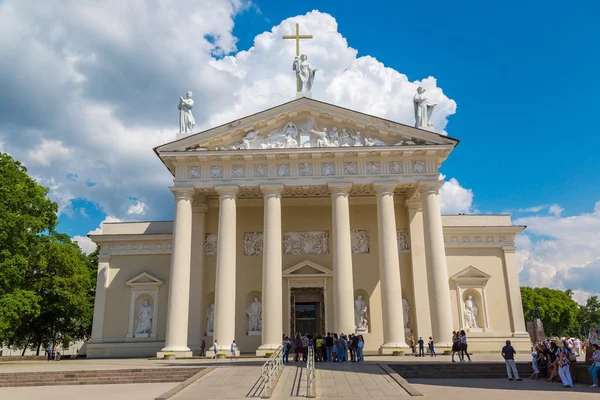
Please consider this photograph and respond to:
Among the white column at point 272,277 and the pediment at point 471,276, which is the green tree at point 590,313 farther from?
the white column at point 272,277

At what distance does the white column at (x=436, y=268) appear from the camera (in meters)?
26.1

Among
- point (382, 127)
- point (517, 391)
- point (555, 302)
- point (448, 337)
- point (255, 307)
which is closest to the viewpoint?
point (517, 391)

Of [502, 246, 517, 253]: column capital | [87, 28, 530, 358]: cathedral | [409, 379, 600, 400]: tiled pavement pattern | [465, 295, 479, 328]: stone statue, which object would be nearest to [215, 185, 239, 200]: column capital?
[87, 28, 530, 358]: cathedral

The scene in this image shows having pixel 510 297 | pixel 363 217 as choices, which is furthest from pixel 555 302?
pixel 363 217

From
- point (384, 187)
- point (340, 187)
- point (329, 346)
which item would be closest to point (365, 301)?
point (384, 187)

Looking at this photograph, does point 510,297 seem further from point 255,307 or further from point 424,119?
point 255,307

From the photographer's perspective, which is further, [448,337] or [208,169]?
[208,169]

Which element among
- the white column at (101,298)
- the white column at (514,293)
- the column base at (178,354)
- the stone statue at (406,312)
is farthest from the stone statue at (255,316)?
the white column at (514,293)

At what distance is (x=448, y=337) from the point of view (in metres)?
25.9

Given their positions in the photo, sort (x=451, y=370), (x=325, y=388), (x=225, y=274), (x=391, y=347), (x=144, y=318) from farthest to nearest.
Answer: (x=144, y=318), (x=225, y=274), (x=391, y=347), (x=451, y=370), (x=325, y=388)

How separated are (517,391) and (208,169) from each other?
19.7 m

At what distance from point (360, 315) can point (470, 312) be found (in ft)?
24.3

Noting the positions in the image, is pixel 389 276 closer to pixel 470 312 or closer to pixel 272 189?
pixel 272 189

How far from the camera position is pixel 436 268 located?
87.5 ft
